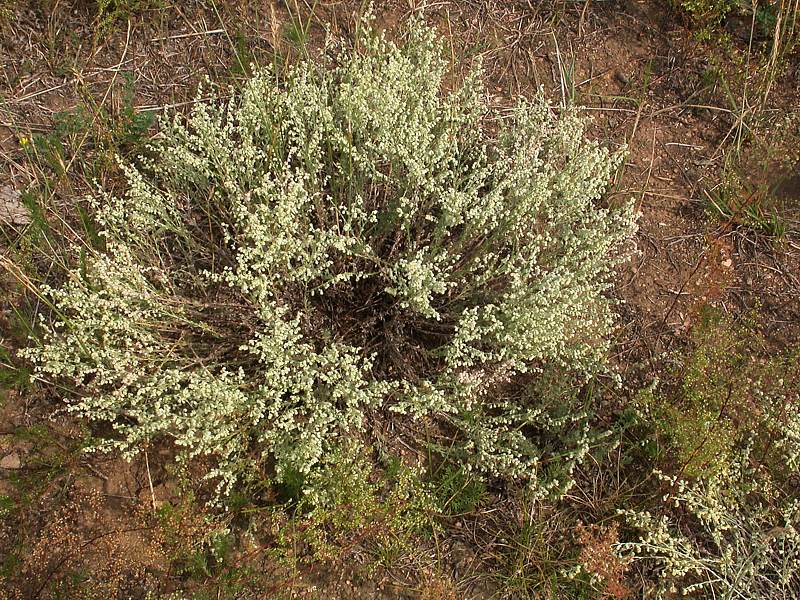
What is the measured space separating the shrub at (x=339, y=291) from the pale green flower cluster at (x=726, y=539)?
0.50 meters

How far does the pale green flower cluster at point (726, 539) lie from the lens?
2639 mm

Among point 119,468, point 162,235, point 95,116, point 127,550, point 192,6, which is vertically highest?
point 192,6

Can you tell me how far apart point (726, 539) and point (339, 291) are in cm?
207

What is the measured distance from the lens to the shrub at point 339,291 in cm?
260

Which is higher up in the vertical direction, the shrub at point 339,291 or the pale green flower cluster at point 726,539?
the shrub at point 339,291

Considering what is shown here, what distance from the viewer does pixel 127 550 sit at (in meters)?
2.64

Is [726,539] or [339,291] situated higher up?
[339,291]

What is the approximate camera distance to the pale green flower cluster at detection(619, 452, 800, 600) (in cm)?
264

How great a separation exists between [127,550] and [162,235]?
142cm

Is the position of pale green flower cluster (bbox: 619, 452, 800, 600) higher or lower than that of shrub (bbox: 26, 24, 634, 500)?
lower

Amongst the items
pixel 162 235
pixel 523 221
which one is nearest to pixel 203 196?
pixel 162 235

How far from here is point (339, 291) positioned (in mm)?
2949

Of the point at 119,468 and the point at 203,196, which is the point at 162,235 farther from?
the point at 119,468

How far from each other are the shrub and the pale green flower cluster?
0.50 meters
